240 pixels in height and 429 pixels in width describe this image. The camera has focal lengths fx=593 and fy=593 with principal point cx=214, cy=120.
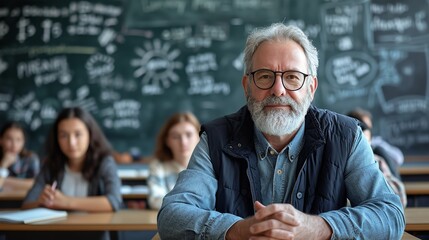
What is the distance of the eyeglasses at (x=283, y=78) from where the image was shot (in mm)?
1909

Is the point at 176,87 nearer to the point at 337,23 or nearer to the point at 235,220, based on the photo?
the point at 337,23

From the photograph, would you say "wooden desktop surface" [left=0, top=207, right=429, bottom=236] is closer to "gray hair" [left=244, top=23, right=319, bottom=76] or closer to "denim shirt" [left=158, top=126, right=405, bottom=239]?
"denim shirt" [left=158, top=126, right=405, bottom=239]

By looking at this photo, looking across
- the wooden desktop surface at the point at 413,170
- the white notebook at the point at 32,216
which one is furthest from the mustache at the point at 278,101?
the wooden desktop surface at the point at 413,170

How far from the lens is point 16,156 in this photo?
18.1ft

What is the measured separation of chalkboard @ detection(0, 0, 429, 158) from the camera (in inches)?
228

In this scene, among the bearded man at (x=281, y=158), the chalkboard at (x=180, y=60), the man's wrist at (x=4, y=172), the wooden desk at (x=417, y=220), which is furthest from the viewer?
the chalkboard at (x=180, y=60)

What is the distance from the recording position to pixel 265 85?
193 centimetres

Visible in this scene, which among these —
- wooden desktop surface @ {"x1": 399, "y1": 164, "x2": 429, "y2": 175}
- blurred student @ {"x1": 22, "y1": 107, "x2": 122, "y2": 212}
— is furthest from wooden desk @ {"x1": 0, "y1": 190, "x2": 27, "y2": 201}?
wooden desktop surface @ {"x1": 399, "y1": 164, "x2": 429, "y2": 175}

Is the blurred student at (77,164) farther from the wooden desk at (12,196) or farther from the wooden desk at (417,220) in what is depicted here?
the wooden desk at (417,220)

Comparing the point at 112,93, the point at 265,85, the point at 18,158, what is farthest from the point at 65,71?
the point at 265,85

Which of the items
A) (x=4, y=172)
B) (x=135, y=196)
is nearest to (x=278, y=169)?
(x=135, y=196)

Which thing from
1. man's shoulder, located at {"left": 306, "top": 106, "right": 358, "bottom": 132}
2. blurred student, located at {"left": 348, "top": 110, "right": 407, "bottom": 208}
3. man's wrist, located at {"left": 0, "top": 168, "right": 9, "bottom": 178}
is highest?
man's shoulder, located at {"left": 306, "top": 106, "right": 358, "bottom": 132}

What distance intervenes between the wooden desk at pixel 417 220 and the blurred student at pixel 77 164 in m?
1.61

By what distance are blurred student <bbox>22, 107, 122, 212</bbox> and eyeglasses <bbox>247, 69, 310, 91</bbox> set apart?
1.71 m
